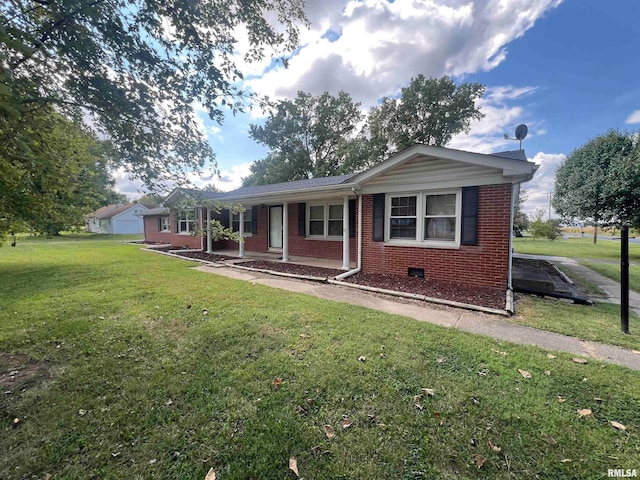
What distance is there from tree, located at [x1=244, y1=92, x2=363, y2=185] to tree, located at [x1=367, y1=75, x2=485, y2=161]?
10.4ft

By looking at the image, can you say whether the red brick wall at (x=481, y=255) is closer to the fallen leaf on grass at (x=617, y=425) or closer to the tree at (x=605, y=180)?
the fallen leaf on grass at (x=617, y=425)

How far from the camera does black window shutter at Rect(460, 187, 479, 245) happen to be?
19.7 feet

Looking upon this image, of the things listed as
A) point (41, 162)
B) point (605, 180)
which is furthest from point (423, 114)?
point (41, 162)

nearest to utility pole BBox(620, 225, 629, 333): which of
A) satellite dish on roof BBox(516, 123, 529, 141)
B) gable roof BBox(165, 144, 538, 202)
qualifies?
gable roof BBox(165, 144, 538, 202)

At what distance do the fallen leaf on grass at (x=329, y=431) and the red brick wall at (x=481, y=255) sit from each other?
5.39 metres

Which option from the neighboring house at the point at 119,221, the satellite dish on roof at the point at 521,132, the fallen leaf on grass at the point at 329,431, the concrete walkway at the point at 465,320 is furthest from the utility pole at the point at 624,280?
Result: the neighboring house at the point at 119,221

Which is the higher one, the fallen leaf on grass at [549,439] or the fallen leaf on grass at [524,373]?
Result: the fallen leaf on grass at [524,373]

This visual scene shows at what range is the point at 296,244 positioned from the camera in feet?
37.0

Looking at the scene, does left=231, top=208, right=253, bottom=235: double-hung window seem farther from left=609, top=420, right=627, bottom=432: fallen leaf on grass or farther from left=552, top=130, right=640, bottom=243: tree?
left=552, top=130, right=640, bottom=243: tree

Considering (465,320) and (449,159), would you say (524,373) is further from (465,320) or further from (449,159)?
(449,159)

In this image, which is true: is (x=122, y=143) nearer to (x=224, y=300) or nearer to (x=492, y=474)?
(x=224, y=300)

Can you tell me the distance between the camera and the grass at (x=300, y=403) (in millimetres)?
1750

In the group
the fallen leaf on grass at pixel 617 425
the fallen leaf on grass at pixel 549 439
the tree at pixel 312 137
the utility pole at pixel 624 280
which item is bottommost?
the fallen leaf on grass at pixel 549 439

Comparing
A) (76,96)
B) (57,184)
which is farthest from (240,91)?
(57,184)
